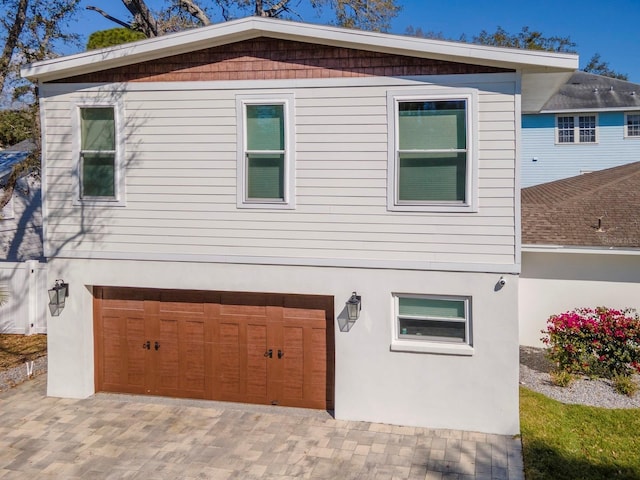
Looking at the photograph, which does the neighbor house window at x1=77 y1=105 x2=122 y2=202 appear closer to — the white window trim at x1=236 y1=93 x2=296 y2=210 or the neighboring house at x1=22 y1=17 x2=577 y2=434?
the neighboring house at x1=22 y1=17 x2=577 y2=434

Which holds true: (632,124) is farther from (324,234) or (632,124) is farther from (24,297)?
(24,297)

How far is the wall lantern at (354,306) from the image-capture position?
8562 millimetres

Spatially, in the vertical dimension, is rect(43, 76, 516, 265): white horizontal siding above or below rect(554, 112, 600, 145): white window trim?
below

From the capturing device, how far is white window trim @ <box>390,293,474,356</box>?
8.38m

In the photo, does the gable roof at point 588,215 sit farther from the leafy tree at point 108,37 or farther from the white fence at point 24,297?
the leafy tree at point 108,37

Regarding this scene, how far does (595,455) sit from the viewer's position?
740cm

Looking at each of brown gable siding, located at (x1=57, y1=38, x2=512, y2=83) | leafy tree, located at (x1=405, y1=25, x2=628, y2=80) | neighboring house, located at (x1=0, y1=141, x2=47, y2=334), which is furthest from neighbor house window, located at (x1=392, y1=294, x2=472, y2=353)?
leafy tree, located at (x1=405, y1=25, x2=628, y2=80)

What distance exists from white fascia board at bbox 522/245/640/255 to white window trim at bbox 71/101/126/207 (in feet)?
26.2

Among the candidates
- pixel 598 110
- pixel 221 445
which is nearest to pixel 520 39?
pixel 598 110

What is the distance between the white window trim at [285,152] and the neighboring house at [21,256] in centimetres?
694

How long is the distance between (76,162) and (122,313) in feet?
8.72

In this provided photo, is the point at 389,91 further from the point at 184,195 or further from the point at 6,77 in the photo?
the point at 6,77

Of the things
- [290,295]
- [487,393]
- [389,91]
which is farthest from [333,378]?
[389,91]

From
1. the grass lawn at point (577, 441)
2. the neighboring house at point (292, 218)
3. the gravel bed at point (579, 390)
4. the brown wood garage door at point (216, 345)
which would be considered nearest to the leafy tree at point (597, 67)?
the gravel bed at point (579, 390)
